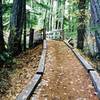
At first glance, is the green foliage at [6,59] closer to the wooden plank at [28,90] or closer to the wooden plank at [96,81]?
the wooden plank at [28,90]

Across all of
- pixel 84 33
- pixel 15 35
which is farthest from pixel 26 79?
pixel 84 33

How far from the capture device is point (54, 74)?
10023 mm

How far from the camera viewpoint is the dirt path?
7.54 meters

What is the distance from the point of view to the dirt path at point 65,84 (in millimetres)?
7539

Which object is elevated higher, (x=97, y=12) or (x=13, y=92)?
(x=97, y=12)

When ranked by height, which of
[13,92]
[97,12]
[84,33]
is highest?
[97,12]

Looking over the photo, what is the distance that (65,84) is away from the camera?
8.68 metres

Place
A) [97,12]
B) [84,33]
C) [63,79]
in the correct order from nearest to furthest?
[63,79] → [97,12] → [84,33]

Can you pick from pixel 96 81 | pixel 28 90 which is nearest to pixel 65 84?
pixel 96 81

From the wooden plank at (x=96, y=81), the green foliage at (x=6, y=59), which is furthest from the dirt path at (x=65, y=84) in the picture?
the green foliage at (x=6, y=59)

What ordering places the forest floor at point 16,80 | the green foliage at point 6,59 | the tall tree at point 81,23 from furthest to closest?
the tall tree at point 81,23, the green foliage at point 6,59, the forest floor at point 16,80

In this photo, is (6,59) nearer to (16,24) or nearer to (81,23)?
(16,24)

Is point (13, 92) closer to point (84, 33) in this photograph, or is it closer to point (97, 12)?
point (97, 12)

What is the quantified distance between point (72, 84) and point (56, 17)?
37184 mm
